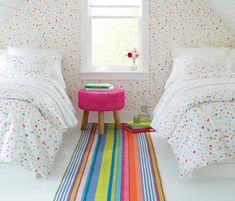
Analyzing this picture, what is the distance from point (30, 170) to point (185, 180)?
3.59 feet

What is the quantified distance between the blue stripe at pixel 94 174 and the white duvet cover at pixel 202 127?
0.60 meters

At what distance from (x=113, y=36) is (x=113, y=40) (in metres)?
0.05

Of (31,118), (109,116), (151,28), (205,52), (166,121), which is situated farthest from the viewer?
(109,116)

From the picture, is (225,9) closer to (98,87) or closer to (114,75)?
(114,75)

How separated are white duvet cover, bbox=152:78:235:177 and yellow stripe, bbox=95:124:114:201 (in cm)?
52

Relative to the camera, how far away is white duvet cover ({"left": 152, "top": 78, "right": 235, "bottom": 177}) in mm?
2787

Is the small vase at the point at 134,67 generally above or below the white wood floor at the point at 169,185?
above

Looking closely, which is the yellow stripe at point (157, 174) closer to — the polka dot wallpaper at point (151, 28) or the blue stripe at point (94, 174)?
the blue stripe at point (94, 174)

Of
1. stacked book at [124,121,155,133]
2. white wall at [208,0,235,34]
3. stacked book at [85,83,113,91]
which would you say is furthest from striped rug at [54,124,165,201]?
white wall at [208,0,235,34]

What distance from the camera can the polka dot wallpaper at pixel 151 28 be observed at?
4.78 meters

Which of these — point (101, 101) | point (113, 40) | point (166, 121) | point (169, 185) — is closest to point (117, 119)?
point (101, 101)

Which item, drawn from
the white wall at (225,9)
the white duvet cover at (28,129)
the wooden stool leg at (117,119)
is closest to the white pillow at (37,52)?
the wooden stool leg at (117,119)

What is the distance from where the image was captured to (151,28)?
4.82 metres

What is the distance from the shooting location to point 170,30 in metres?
4.82
